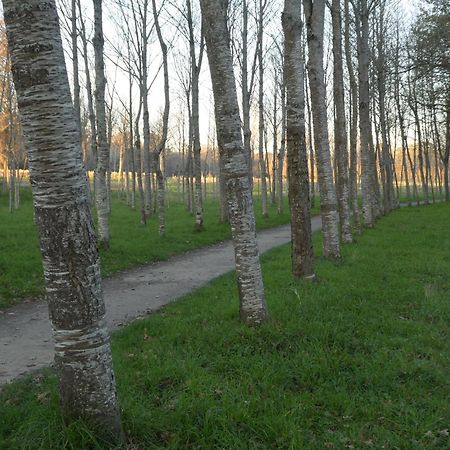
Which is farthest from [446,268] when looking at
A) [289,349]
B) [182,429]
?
[182,429]

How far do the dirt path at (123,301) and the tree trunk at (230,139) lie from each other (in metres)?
2.44

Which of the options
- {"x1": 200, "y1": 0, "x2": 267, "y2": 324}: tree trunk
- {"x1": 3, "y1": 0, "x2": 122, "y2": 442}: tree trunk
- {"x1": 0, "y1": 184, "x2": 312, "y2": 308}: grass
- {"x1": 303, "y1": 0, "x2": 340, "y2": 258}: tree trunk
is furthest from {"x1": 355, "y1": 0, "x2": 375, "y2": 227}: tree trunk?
{"x1": 3, "y1": 0, "x2": 122, "y2": 442}: tree trunk

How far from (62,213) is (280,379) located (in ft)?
8.39

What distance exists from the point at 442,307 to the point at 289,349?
2938 millimetres

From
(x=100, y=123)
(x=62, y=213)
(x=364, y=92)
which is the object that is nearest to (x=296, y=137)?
(x=62, y=213)

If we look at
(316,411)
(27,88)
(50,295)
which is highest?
(27,88)

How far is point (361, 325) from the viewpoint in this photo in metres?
5.56

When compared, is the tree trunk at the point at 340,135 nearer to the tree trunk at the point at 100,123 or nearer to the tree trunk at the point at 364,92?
the tree trunk at the point at 364,92

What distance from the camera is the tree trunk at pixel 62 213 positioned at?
269cm

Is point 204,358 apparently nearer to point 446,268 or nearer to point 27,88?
point 27,88

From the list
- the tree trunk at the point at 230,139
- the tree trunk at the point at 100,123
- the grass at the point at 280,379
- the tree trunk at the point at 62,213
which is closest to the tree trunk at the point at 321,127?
the grass at the point at 280,379

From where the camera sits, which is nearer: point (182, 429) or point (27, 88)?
point (27, 88)

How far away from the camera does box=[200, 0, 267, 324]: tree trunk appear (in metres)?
5.01

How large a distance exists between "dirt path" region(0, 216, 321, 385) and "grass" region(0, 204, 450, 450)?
663 millimetres
